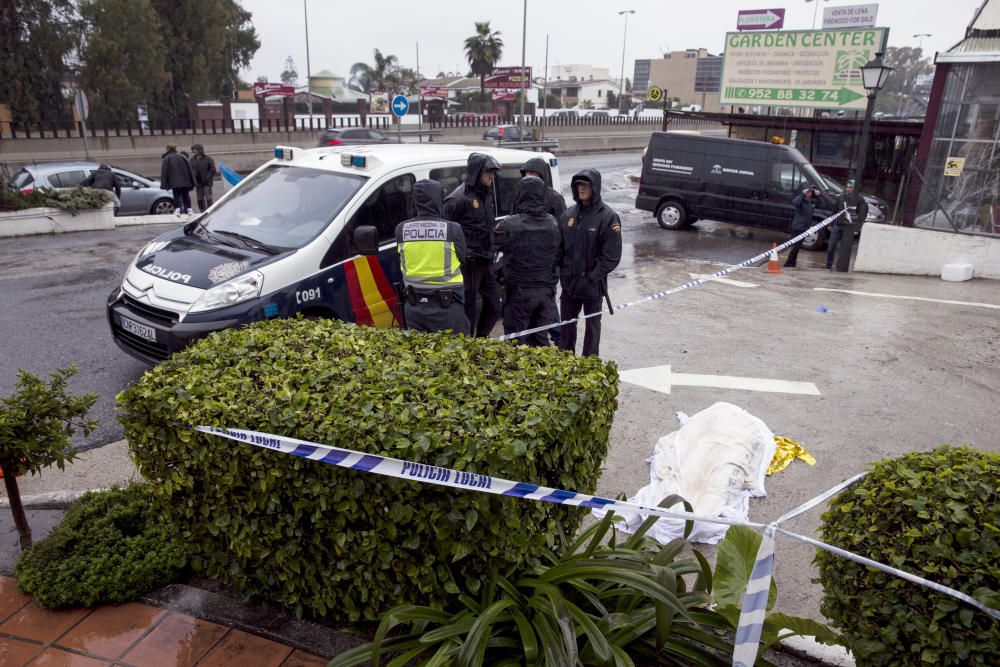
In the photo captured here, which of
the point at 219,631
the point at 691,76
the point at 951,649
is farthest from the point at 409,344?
the point at 691,76

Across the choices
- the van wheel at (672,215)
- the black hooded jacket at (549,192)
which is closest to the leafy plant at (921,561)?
the black hooded jacket at (549,192)

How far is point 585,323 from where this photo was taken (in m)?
6.87

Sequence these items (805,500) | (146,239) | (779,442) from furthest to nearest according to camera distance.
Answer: (146,239) → (779,442) → (805,500)

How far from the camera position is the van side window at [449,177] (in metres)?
7.22

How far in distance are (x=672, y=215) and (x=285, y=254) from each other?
12.3 m

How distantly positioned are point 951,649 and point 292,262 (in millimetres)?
5029

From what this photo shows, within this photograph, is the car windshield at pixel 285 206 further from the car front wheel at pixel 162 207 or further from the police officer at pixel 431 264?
the car front wheel at pixel 162 207

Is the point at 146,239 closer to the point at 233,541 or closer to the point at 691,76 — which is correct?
the point at 233,541

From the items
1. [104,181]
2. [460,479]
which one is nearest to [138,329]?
[460,479]

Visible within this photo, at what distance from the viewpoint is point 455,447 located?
8.68ft

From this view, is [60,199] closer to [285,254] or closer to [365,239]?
[285,254]

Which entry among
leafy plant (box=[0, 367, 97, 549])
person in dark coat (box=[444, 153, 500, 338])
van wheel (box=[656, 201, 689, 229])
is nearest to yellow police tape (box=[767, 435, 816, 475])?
person in dark coat (box=[444, 153, 500, 338])

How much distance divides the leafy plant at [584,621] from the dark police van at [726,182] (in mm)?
13359

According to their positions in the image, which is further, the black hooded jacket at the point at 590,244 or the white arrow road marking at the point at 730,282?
the white arrow road marking at the point at 730,282
